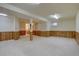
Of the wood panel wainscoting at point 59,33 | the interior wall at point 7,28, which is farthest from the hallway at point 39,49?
the wood panel wainscoting at point 59,33

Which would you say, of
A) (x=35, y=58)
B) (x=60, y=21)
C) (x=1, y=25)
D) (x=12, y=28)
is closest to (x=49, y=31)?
(x=60, y=21)

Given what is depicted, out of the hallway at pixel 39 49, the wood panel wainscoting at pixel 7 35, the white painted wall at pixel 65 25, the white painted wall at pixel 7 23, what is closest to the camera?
the hallway at pixel 39 49

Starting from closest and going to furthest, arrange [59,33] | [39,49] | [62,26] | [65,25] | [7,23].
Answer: [39,49] → [7,23] → [65,25] → [62,26] → [59,33]

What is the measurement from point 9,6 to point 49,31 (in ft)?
29.1

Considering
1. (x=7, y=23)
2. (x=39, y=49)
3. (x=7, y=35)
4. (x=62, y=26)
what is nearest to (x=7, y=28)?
(x=7, y=23)

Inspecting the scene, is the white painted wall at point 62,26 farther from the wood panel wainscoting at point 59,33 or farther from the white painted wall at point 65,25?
the wood panel wainscoting at point 59,33

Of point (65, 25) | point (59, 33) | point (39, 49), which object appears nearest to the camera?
point (39, 49)

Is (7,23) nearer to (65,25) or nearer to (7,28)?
(7,28)

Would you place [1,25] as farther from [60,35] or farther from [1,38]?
[60,35]

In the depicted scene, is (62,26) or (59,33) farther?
(59,33)

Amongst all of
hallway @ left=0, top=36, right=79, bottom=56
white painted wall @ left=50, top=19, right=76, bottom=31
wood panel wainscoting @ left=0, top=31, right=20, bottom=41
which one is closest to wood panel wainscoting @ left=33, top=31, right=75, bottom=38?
white painted wall @ left=50, top=19, right=76, bottom=31

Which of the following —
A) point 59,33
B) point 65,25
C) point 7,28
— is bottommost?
point 59,33

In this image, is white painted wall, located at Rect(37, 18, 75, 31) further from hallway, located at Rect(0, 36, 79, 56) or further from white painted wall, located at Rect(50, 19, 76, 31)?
hallway, located at Rect(0, 36, 79, 56)

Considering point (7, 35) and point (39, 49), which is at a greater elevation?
point (7, 35)
